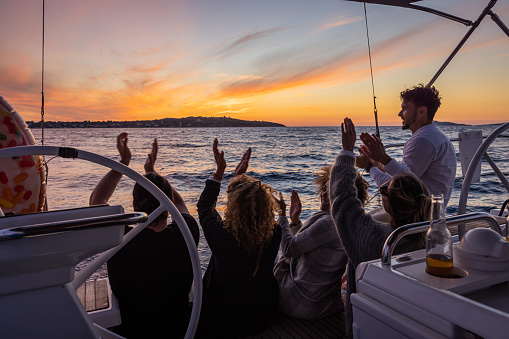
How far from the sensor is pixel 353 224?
4.46 feet

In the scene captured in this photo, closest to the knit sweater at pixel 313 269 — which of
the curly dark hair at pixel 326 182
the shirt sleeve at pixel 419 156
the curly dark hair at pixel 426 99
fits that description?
the curly dark hair at pixel 326 182

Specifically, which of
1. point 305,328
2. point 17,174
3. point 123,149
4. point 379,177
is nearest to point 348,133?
point 379,177

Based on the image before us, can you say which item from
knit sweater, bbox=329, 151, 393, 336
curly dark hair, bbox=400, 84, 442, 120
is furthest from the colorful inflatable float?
curly dark hair, bbox=400, 84, 442, 120

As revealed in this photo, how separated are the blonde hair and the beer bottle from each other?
86 centimetres

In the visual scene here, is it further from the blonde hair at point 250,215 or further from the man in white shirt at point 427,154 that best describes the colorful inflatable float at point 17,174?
the man in white shirt at point 427,154

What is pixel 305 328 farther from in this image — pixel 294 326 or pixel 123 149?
pixel 123 149

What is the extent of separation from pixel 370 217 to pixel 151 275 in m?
0.97

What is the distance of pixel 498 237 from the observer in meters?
0.89

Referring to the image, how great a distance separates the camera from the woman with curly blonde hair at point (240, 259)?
1673mm

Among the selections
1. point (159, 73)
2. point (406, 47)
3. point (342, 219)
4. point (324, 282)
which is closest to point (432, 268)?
point (342, 219)

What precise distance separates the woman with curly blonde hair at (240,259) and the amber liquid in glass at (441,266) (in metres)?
0.88

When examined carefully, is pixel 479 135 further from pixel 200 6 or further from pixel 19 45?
pixel 200 6

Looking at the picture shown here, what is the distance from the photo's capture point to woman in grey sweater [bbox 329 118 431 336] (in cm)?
132

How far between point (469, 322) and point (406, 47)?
31.4 feet
